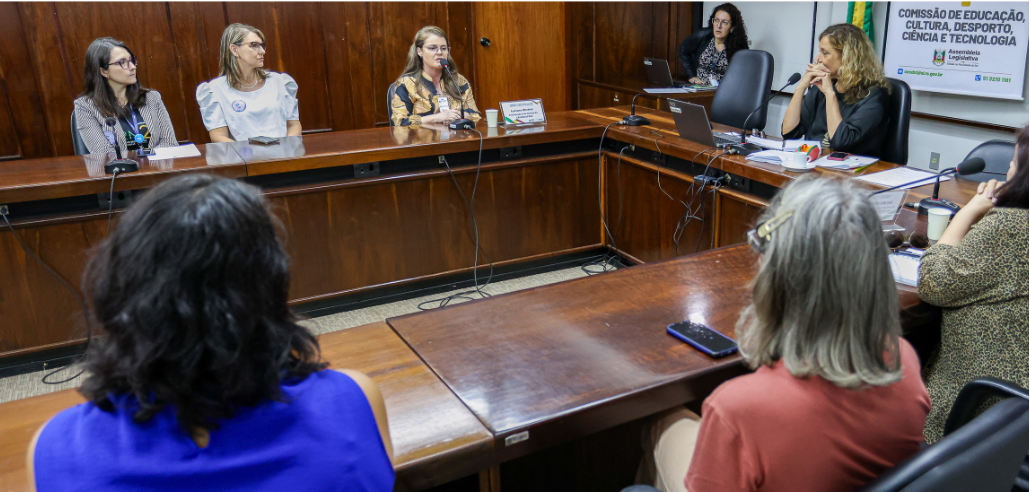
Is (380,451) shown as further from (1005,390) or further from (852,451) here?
(1005,390)

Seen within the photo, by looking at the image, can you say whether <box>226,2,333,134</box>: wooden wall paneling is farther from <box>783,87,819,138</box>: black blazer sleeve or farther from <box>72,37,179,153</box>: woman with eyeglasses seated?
<box>783,87,819,138</box>: black blazer sleeve

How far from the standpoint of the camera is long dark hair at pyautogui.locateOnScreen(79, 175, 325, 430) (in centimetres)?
76

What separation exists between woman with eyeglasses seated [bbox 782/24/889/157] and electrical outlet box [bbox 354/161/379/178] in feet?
6.06

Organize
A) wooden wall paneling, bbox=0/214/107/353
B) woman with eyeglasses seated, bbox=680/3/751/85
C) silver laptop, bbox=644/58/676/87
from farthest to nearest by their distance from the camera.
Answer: woman with eyeglasses seated, bbox=680/3/751/85 < silver laptop, bbox=644/58/676/87 < wooden wall paneling, bbox=0/214/107/353

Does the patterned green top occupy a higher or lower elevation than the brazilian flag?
lower

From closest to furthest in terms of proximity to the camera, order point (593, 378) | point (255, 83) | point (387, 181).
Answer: point (593, 378), point (387, 181), point (255, 83)

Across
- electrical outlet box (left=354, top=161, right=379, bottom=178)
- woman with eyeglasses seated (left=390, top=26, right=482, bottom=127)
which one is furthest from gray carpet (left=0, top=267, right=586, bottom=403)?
woman with eyeglasses seated (left=390, top=26, right=482, bottom=127)

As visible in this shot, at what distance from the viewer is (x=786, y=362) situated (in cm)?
97

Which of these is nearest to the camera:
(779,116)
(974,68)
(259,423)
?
(259,423)

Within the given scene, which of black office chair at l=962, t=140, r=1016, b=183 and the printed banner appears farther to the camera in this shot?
the printed banner

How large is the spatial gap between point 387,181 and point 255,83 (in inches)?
40.9

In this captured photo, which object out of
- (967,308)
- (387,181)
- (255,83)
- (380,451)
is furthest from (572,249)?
(380,451)

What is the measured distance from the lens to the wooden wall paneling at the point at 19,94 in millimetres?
4220

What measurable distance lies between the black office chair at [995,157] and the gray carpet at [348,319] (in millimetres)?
1458
